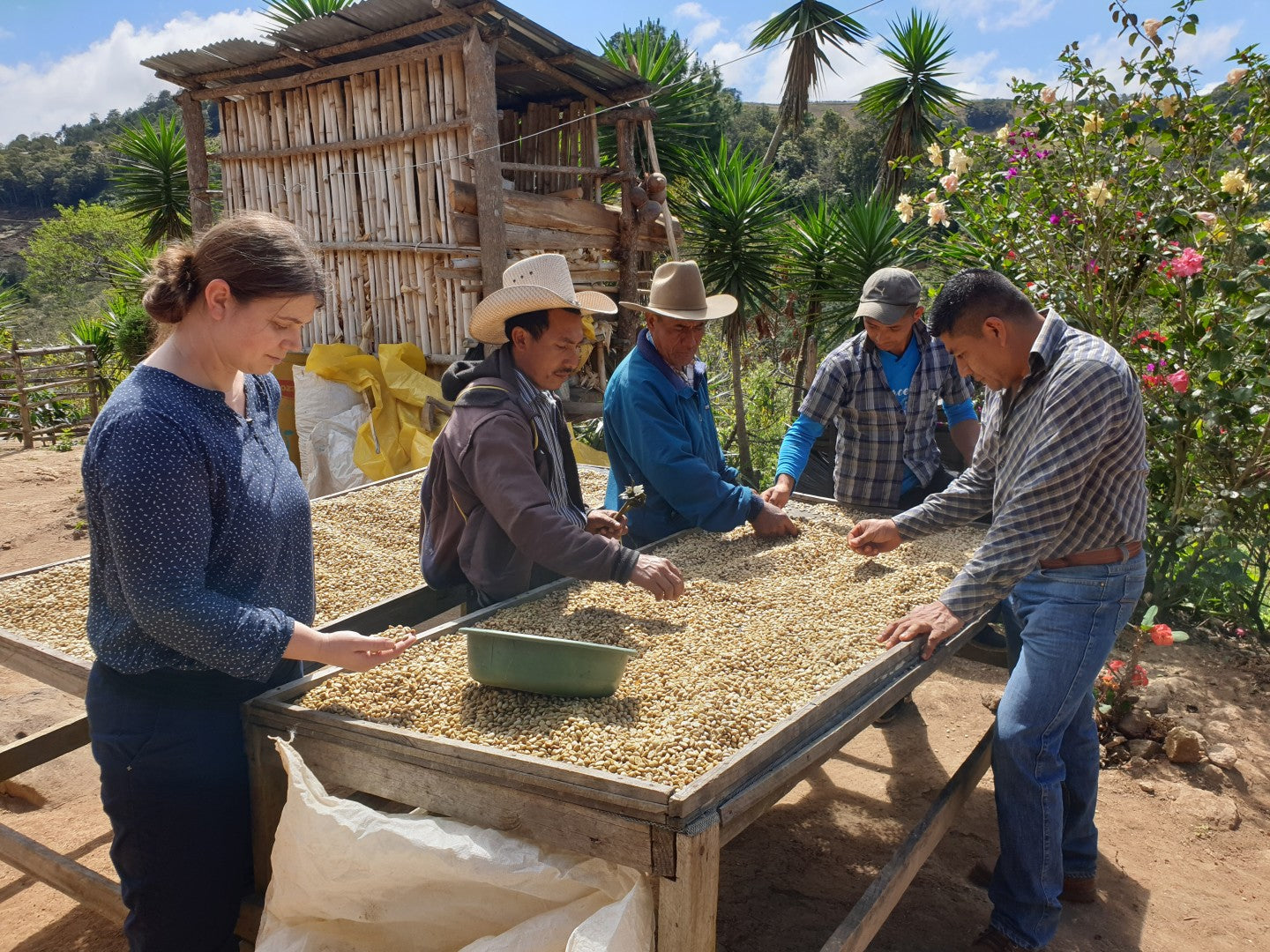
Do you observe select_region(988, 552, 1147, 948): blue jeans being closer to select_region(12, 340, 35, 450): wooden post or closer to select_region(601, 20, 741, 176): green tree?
select_region(601, 20, 741, 176): green tree

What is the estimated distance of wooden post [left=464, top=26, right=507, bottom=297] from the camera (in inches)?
244

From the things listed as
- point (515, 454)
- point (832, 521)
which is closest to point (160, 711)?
point (515, 454)

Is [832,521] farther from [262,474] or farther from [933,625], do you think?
[262,474]

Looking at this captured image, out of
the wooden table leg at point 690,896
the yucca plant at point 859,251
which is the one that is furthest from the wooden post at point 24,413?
the wooden table leg at point 690,896

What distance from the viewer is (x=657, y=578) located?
2459mm

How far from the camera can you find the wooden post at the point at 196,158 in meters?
8.20

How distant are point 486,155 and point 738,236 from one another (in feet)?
8.28

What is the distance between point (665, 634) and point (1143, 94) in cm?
368

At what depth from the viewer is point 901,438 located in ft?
12.6

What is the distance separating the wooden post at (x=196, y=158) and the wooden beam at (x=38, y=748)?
6600 mm

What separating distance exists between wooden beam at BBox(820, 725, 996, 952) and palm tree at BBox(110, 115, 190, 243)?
11261 mm

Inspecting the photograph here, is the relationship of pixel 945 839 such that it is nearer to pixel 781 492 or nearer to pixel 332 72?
pixel 781 492

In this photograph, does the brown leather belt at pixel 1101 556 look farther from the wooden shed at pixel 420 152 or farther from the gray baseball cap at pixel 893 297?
the wooden shed at pixel 420 152

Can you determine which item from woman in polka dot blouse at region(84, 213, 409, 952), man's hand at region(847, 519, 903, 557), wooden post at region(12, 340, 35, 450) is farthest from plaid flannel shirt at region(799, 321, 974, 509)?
wooden post at region(12, 340, 35, 450)
